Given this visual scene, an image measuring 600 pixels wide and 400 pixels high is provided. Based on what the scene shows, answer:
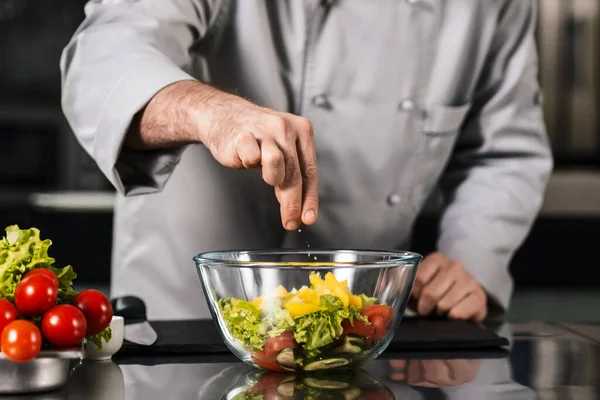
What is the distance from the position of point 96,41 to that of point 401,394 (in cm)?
74

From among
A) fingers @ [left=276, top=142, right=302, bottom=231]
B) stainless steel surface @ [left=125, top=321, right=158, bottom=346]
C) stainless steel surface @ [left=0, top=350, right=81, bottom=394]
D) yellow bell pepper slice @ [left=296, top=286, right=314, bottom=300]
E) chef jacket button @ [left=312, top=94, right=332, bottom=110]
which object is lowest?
stainless steel surface @ [left=125, top=321, right=158, bottom=346]

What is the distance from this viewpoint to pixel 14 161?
3.25m

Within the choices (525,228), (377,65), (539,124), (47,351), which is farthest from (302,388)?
(539,124)

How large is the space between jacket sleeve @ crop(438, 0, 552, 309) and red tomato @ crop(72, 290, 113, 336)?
2.86 ft

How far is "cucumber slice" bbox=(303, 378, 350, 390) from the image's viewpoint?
0.81 metres

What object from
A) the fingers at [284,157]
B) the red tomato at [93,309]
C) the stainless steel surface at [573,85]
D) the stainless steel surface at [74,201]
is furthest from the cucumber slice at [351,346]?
the stainless steel surface at [573,85]

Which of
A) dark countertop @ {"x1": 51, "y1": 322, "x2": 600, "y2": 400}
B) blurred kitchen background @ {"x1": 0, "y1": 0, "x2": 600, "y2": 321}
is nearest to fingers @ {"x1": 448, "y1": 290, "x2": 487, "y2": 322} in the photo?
dark countertop @ {"x1": 51, "y1": 322, "x2": 600, "y2": 400}

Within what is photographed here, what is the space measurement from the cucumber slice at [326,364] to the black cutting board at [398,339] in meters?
0.20

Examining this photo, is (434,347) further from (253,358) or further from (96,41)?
(96,41)

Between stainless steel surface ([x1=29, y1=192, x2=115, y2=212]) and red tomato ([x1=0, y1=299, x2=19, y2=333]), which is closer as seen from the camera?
red tomato ([x1=0, y1=299, x2=19, y2=333])

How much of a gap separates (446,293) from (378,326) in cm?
47

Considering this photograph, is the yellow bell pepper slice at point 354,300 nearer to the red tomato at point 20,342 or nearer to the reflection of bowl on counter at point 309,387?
the reflection of bowl on counter at point 309,387

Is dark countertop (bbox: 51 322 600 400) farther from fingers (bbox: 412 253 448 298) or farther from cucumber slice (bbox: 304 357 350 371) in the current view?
fingers (bbox: 412 253 448 298)

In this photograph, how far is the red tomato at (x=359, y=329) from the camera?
0.83 metres
